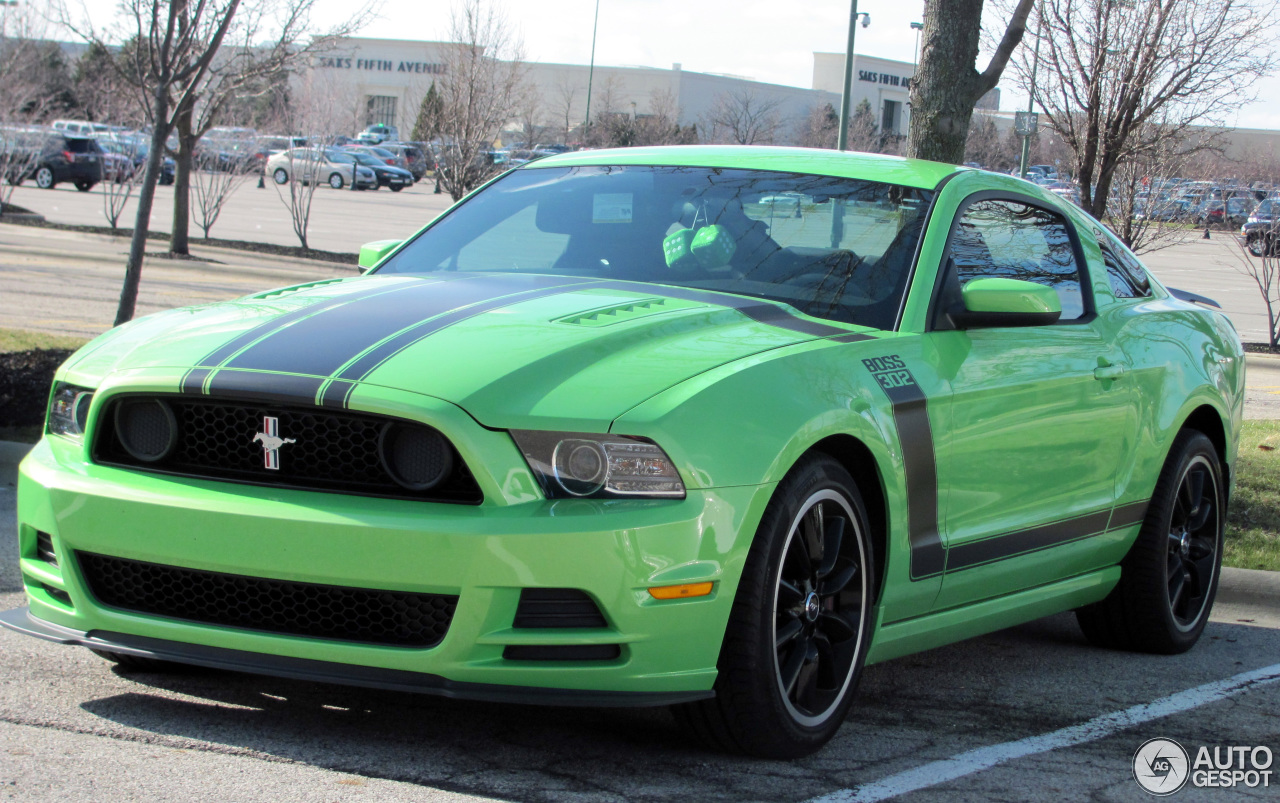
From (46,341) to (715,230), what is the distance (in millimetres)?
7170

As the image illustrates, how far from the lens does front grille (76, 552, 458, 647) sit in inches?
129

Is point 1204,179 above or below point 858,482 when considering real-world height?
above

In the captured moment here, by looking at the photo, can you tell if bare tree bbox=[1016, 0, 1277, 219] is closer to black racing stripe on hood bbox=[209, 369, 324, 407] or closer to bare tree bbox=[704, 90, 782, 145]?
black racing stripe on hood bbox=[209, 369, 324, 407]

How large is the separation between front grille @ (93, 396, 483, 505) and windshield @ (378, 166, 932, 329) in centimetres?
134

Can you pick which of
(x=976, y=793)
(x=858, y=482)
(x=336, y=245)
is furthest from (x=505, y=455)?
(x=336, y=245)

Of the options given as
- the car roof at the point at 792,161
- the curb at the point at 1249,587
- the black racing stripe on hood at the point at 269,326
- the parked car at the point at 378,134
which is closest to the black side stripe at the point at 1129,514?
the car roof at the point at 792,161

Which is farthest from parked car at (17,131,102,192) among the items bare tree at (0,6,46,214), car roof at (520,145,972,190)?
car roof at (520,145,972,190)

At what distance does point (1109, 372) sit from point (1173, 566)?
1.02 metres

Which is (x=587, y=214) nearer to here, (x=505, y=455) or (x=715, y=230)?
(x=715, y=230)

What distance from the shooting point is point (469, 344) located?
351 centimetres

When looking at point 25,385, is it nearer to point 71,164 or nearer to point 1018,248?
point 1018,248

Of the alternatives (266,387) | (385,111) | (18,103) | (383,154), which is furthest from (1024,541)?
(385,111)

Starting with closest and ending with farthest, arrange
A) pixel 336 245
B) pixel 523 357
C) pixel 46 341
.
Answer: pixel 523 357 < pixel 46 341 < pixel 336 245

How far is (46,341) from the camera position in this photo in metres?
10.2
